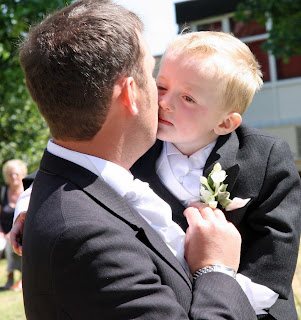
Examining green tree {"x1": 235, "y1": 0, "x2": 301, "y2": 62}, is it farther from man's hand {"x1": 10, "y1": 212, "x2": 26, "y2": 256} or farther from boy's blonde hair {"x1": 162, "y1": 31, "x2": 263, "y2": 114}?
man's hand {"x1": 10, "y1": 212, "x2": 26, "y2": 256}

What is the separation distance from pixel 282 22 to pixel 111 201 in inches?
464

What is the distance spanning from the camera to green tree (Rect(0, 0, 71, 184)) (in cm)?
1197

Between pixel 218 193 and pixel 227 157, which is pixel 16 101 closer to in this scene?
pixel 227 157

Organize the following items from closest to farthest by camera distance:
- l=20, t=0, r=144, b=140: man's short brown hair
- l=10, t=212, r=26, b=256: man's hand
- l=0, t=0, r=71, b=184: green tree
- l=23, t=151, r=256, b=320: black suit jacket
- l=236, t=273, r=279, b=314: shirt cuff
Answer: l=23, t=151, r=256, b=320: black suit jacket < l=20, t=0, r=144, b=140: man's short brown hair < l=236, t=273, r=279, b=314: shirt cuff < l=10, t=212, r=26, b=256: man's hand < l=0, t=0, r=71, b=184: green tree

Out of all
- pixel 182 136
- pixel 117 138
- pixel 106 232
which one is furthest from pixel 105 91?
pixel 182 136

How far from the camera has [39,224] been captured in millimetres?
2088

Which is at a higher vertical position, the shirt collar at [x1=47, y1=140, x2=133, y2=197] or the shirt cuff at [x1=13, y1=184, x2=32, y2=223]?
the shirt collar at [x1=47, y1=140, x2=133, y2=197]

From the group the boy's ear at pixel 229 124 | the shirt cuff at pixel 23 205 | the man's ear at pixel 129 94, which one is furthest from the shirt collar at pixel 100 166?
the boy's ear at pixel 229 124

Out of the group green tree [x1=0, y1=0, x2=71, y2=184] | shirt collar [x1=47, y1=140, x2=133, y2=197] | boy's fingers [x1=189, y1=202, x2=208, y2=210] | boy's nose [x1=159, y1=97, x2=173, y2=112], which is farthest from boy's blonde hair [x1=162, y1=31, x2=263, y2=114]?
green tree [x1=0, y1=0, x2=71, y2=184]

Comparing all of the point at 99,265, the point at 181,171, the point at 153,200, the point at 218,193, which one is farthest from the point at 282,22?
the point at 99,265

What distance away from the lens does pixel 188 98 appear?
285 cm

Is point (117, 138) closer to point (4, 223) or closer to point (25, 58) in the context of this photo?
point (25, 58)

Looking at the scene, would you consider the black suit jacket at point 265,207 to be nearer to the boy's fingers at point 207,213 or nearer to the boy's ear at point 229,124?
the boy's ear at point 229,124

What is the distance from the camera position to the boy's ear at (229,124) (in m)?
2.90
